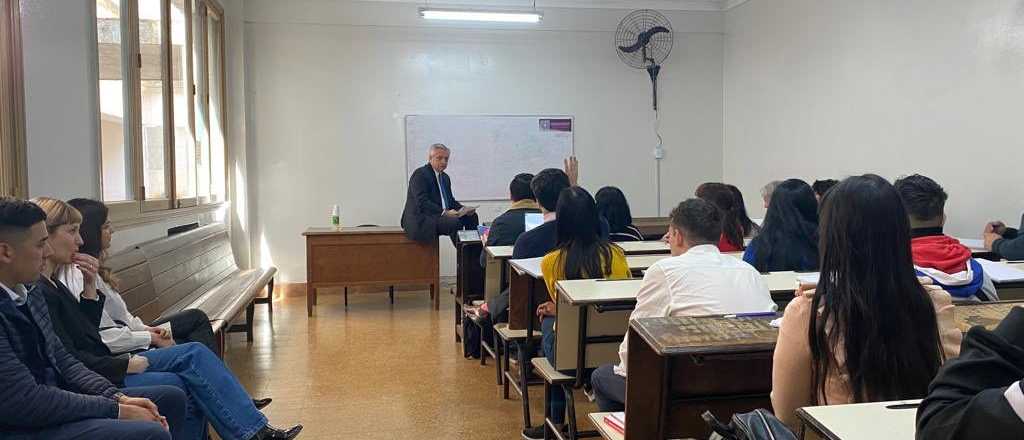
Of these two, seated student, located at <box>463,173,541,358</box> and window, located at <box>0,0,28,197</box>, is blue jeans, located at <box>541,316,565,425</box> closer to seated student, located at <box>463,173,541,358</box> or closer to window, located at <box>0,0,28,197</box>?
seated student, located at <box>463,173,541,358</box>

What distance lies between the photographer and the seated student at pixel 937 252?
248cm

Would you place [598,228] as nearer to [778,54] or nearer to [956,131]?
[956,131]

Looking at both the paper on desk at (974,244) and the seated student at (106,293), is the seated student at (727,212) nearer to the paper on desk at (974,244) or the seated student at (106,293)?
the paper on desk at (974,244)

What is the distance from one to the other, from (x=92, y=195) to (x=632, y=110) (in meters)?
5.37

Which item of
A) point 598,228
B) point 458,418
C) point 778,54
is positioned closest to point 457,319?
point 458,418

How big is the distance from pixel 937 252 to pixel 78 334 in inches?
112

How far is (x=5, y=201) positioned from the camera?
5.82ft

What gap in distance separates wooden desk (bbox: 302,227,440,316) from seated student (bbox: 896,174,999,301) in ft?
13.1

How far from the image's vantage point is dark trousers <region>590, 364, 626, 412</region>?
231cm

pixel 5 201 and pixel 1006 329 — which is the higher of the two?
pixel 5 201

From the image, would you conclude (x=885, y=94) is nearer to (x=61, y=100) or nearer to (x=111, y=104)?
(x=111, y=104)

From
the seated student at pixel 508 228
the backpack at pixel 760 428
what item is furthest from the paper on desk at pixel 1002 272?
the seated student at pixel 508 228

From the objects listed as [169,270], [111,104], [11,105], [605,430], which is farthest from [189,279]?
[605,430]

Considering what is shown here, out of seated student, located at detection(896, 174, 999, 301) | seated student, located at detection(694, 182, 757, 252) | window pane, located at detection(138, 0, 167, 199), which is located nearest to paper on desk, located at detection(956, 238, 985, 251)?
seated student, located at detection(694, 182, 757, 252)
